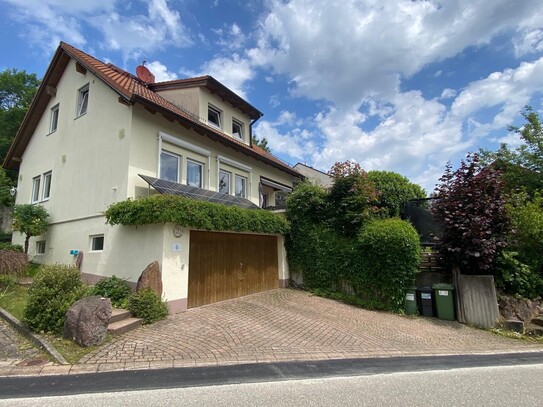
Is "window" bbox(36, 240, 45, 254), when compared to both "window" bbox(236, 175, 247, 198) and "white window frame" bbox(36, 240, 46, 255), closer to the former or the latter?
"white window frame" bbox(36, 240, 46, 255)

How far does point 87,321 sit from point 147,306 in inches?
69.6

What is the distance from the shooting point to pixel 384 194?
1454 cm

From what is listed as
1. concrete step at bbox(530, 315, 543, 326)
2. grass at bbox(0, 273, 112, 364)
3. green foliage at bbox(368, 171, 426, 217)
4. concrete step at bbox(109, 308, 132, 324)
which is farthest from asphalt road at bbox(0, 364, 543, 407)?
green foliage at bbox(368, 171, 426, 217)

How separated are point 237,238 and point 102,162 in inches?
222

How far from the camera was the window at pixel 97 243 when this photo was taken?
11.3 m

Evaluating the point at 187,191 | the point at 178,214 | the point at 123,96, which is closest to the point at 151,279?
the point at 178,214

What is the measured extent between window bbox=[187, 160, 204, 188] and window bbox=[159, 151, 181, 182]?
63 centimetres

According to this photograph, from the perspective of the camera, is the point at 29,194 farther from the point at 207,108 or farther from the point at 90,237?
the point at 207,108

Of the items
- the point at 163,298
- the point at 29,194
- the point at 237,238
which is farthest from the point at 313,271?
the point at 29,194

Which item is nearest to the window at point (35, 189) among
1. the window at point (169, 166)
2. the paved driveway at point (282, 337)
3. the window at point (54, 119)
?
the window at point (54, 119)

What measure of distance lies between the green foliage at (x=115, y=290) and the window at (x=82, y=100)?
799 centimetres

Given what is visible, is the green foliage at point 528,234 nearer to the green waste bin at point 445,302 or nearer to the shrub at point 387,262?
the green waste bin at point 445,302

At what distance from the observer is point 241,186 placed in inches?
631

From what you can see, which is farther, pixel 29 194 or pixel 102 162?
pixel 29 194
